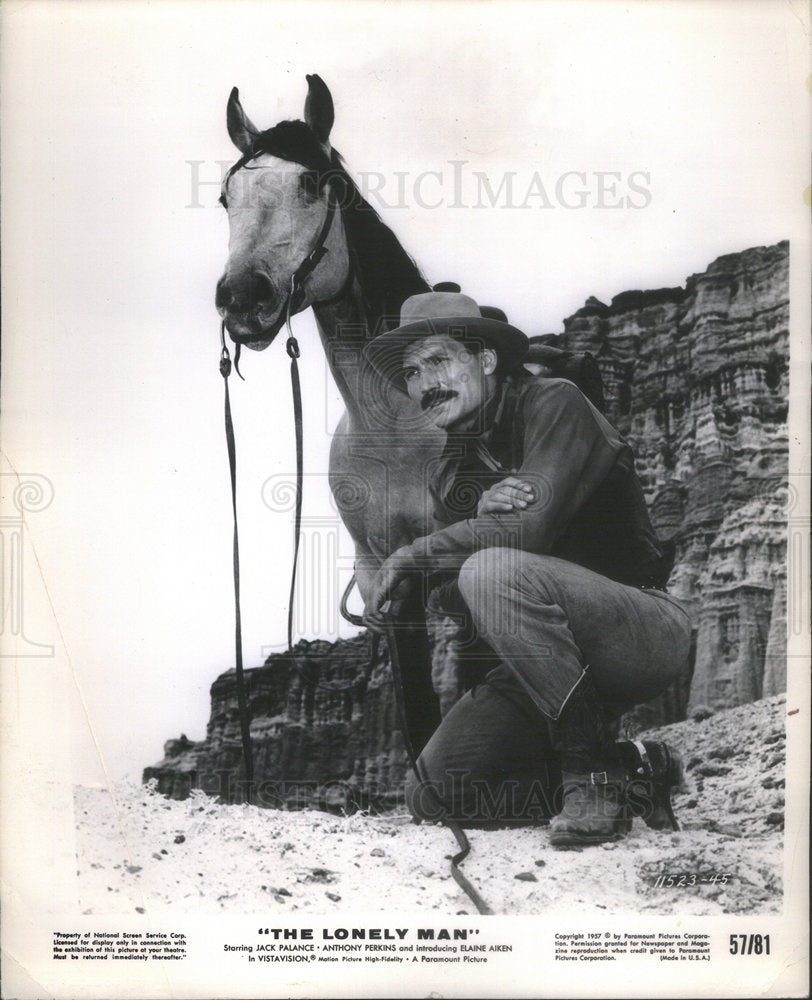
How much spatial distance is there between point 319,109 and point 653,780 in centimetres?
214

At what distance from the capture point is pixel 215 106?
4043 millimetres

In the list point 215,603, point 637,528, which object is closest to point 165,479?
point 215,603

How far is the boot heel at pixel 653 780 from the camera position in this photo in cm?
374

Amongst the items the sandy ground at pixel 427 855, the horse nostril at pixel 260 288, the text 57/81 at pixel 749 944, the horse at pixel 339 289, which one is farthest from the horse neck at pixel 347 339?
the text 57/81 at pixel 749 944

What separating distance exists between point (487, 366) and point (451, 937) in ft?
5.19

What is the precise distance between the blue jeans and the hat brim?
1.90 ft

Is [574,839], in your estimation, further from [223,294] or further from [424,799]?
[223,294]

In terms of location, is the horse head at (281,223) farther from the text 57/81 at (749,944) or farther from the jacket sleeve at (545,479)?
the text 57/81 at (749,944)

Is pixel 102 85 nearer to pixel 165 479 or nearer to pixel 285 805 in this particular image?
pixel 165 479

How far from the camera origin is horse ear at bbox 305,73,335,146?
3.94 m

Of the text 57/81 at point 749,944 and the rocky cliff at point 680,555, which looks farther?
the rocky cliff at point 680,555

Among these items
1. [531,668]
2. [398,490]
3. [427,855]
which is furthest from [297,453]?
[427,855]

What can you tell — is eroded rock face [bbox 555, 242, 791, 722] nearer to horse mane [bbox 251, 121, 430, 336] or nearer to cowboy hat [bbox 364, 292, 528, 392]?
cowboy hat [bbox 364, 292, 528, 392]

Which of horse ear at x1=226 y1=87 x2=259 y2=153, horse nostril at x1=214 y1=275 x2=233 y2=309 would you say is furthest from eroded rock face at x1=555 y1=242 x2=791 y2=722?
horse ear at x1=226 y1=87 x2=259 y2=153
